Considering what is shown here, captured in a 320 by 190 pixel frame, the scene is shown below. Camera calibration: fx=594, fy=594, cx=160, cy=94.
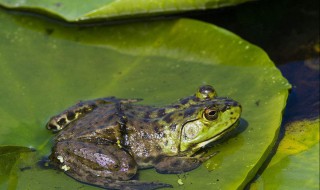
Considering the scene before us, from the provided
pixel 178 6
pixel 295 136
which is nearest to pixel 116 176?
pixel 295 136

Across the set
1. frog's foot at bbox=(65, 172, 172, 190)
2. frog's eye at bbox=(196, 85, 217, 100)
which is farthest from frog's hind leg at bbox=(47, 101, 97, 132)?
frog's eye at bbox=(196, 85, 217, 100)

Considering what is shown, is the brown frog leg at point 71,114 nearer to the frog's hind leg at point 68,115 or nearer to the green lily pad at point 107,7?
the frog's hind leg at point 68,115

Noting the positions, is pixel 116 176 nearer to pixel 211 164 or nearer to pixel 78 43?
pixel 211 164

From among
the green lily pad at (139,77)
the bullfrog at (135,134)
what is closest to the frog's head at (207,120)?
the bullfrog at (135,134)

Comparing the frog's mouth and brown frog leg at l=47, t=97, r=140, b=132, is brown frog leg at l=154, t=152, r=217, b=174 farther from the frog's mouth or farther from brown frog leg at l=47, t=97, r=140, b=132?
brown frog leg at l=47, t=97, r=140, b=132

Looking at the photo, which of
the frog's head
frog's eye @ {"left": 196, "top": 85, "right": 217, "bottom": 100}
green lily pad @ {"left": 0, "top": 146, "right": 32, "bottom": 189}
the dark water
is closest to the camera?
green lily pad @ {"left": 0, "top": 146, "right": 32, "bottom": 189}

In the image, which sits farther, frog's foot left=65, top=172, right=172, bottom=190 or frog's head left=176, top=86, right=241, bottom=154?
frog's head left=176, top=86, right=241, bottom=154
